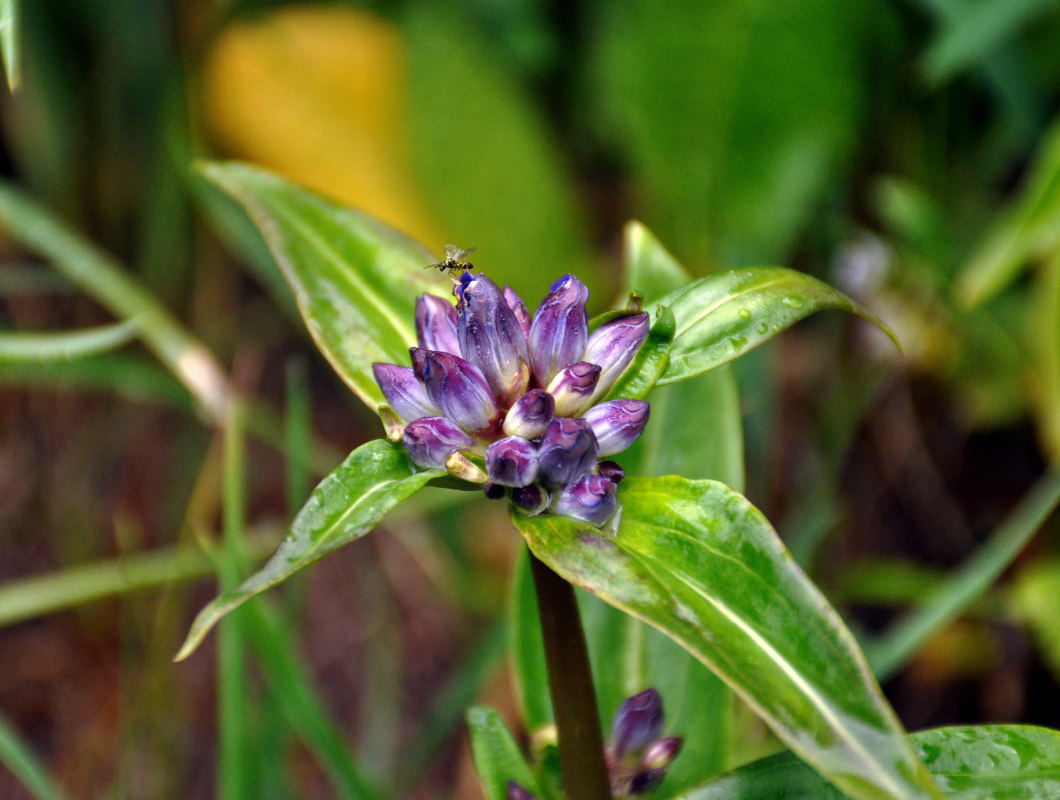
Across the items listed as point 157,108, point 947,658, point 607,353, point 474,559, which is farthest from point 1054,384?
point 157,108

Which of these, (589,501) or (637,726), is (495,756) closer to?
(637,726)

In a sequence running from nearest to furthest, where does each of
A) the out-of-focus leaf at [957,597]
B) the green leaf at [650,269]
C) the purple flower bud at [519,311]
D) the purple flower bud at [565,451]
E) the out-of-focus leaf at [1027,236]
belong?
the purple flower bud at [565,451], the purple flower bud at [519,311], the out-of-focus leaf at [957,597], the green leaf at [650,269], the out-of-focus leaf at [1027,236]

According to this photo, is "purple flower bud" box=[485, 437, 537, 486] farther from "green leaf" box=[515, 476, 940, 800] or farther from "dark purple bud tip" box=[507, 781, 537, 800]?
"dark purple bud tip" box=[507, 781, 537, 800]

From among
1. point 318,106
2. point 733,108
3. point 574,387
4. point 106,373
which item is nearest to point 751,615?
point 574,387

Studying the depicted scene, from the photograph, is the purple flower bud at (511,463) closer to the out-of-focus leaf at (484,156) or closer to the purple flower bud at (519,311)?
the purple flower bud at (519,311)

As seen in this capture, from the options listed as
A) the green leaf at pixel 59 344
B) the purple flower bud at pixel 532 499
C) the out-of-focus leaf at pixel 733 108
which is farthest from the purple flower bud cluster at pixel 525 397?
the out-of-focus leaf at pixel 733 108
